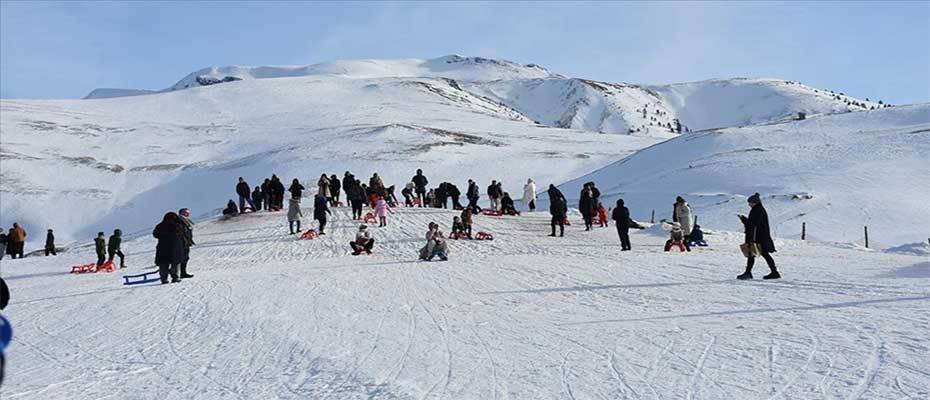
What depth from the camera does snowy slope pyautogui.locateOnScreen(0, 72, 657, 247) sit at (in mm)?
61656

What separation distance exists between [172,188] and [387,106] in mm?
51921

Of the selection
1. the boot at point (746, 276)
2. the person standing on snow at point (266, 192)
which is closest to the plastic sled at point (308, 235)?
the person standing on snow at point (266, 192)

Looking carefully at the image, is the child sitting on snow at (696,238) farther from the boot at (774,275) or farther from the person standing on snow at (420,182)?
the person standing on snow at (420,182)

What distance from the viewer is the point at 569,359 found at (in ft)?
29.9

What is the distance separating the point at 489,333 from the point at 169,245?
32.8 feet

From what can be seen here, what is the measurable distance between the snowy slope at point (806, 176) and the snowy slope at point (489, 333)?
19.9m

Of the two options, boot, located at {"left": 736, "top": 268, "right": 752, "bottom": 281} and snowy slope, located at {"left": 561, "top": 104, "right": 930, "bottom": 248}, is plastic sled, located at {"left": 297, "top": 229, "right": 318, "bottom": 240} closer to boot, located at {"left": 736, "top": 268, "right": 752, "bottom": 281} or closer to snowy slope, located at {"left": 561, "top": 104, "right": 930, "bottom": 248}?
boot, located at {"left": 736, "top": 268, "right": 752, "bottom": 281}

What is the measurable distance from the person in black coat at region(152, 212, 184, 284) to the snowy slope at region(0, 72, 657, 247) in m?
39.3

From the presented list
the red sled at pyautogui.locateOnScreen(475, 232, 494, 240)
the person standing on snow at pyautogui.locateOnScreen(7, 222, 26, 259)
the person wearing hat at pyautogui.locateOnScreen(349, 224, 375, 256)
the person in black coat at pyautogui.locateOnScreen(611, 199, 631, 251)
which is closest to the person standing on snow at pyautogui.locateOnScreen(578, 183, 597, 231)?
the red sled at pyautogui.locateOnScreen(475, 232, 494, 240)

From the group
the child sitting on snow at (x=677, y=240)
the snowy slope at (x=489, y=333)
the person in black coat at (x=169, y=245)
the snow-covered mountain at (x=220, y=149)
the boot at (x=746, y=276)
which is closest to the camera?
the snowy slope at (x=489, y=333)

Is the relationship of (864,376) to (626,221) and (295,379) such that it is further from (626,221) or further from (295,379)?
(626,221)

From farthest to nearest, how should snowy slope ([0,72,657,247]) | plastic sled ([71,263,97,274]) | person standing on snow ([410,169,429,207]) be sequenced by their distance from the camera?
snowy slope ([0,72,657,247]), person standing on snow ([410,169,429,207]), plastic sled ([71,263,97,274])

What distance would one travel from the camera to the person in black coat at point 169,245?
58.6ft

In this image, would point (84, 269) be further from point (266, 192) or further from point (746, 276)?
point (746, 276)
